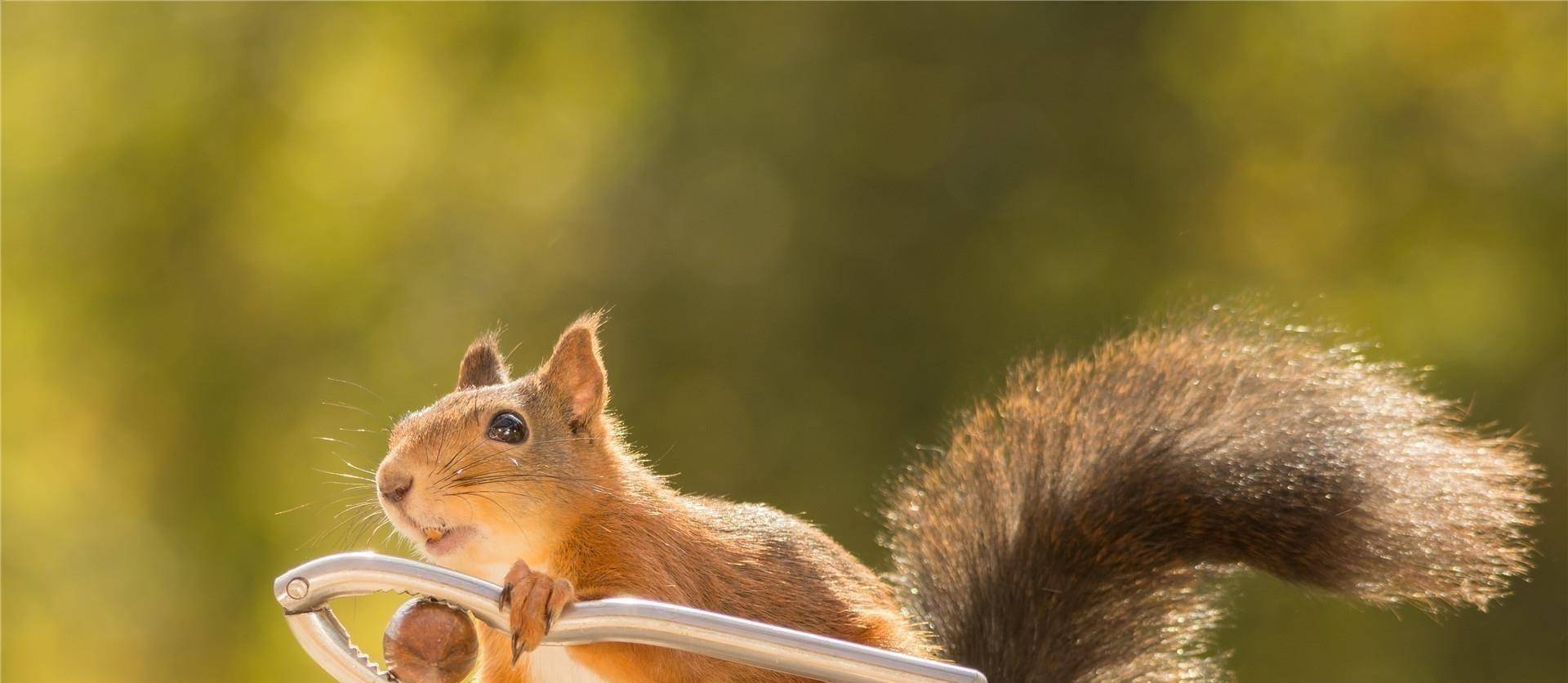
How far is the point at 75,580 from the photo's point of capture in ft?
12.8

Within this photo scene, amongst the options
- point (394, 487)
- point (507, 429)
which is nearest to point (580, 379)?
point (507, 429)

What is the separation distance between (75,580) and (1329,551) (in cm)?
354

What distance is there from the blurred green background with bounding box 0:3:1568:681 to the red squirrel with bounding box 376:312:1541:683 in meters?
1.68

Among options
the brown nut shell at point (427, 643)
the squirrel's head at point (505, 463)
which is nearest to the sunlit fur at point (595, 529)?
the squirrel's head at point (505, 463)

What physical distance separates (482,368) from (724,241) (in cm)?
234

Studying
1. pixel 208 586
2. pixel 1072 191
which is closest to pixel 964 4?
pixel 1072 191

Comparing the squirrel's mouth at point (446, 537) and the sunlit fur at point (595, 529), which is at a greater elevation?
the sunlit fur at point (595, 529)

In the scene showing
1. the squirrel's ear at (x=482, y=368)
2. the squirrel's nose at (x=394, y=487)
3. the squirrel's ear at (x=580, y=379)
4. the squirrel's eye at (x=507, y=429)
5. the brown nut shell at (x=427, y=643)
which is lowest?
the brown nut shell at (x=427, y=643)

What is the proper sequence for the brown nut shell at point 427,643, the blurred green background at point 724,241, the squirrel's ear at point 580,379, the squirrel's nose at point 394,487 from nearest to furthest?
1. the brown nut shell at point 427,643
2. the squirrel's nose at point 394,487
3. the squirrel's ear at point 580,379
4. the blurred green background at point 724,241

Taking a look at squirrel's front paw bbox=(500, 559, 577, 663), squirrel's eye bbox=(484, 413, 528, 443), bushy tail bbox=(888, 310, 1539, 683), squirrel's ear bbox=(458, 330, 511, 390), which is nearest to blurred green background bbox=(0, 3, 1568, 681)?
bushy tail bbox=(888, 310, 1539, 683)

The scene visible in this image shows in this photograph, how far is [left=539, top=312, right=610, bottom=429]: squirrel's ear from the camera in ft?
3.66

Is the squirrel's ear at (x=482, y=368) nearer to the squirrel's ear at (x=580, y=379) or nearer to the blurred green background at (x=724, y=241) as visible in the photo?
the squirrel's ear at (x=580, y=379)

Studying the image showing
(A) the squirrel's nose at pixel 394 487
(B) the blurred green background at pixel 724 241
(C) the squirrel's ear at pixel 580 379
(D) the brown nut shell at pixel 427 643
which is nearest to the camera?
(D) the brown nut shell at pixel 427 643

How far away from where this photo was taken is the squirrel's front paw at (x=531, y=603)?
85cm
